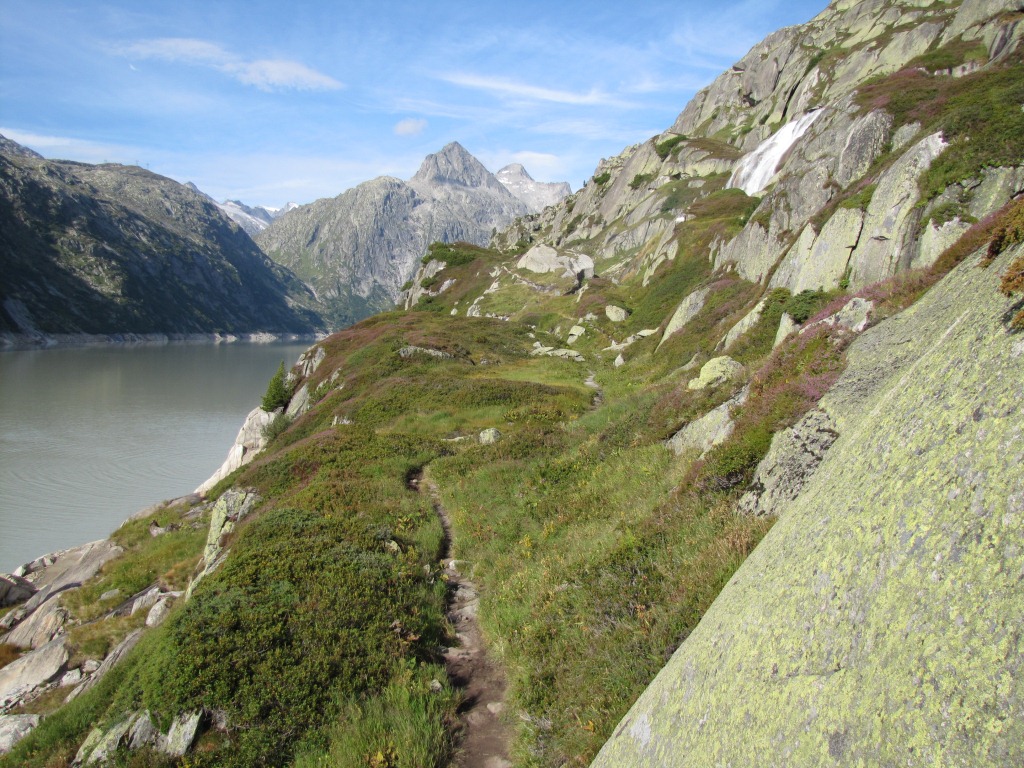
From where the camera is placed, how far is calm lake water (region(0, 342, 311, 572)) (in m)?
35.8

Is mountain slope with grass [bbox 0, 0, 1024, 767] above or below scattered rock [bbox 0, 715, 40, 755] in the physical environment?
above

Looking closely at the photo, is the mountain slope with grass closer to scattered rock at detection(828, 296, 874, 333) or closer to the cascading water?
scattered rock at detection(828, 296, 874, 333)

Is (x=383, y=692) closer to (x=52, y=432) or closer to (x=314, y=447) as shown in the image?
(x=314, y=447)

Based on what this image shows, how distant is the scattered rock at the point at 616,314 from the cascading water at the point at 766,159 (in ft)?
78.8

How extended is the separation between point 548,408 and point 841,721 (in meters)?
25.7

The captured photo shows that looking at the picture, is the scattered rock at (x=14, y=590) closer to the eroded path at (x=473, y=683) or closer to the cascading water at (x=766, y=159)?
the eroded path at (x=473, y=683)

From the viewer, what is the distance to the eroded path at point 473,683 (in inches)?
298

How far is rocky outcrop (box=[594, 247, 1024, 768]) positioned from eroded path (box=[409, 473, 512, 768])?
2.66 m

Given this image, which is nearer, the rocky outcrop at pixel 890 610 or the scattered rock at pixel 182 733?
the rocky outcrop at pixel 890 610

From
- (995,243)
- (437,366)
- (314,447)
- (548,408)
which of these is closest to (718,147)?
(437,366)

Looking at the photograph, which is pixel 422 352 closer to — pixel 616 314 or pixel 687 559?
pixel 616 314

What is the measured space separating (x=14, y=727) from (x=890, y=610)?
19827 mm

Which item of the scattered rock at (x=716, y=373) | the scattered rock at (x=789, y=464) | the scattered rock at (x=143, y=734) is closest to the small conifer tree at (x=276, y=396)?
the scattered rock at (x=716, y=373)

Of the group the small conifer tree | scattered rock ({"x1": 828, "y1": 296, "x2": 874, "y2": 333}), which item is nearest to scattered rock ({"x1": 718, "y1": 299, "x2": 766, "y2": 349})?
scattered rock ({"x1": 828, "y1": 296, "x2": 874, "y2": 333})
